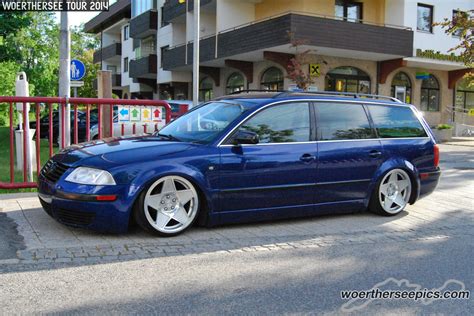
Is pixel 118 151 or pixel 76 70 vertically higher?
pixel 76 70

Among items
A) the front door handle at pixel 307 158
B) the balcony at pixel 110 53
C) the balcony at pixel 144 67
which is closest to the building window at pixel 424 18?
the balcony at pixel 144 67

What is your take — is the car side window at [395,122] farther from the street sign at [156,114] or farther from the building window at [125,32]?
the building window at [125,32]

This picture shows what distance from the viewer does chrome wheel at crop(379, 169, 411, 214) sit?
272 inches

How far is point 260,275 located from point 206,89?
28921 millimetres

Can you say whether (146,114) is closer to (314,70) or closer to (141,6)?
(314,70)

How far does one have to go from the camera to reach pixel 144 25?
3719 cm

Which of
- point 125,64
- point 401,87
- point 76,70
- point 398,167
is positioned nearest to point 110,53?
point 125,64

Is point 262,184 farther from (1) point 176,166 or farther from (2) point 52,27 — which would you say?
(2) point 52,27

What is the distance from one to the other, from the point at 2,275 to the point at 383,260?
3.52 metres

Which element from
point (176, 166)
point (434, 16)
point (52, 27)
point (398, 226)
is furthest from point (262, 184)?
point (52, 27)

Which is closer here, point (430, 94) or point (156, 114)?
point (156, 114)

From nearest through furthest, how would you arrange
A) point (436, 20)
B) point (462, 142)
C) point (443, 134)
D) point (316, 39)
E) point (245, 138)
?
point (245, 138) < point (316, 39) < point (462, 142) < point (443, 134) < point (436, 20)

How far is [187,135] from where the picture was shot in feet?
20.2

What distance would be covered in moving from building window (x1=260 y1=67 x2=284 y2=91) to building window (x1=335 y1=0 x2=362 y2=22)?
13.6 feet
